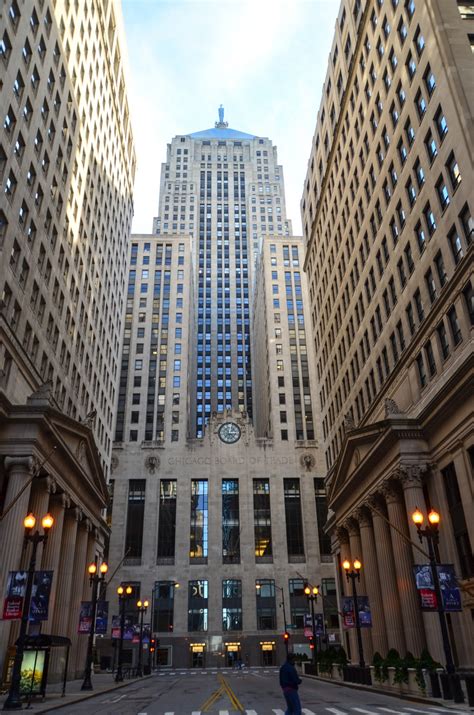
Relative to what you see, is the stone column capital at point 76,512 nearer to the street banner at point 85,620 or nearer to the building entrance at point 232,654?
the street banner at point 85,620

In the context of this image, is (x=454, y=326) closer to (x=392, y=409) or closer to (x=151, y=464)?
(x=392, y=409)

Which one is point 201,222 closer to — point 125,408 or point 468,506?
point 125,408

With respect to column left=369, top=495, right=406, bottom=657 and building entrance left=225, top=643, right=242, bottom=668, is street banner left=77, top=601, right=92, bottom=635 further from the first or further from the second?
building entrance left=225, top=643, right=242, bottom=668

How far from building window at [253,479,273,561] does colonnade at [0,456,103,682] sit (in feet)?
142

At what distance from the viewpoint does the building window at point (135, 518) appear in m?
96.5

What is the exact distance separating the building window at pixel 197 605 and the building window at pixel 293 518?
50.1 feet

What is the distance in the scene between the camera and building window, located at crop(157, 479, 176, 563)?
96312 millimetres

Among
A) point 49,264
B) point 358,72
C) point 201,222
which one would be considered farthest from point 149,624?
point 201,222

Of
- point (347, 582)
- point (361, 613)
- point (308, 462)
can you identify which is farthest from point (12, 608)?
point (308, 462)

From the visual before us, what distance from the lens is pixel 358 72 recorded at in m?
56.7

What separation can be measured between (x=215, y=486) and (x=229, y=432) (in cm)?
1029

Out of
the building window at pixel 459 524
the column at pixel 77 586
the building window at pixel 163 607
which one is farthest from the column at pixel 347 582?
the building window at pixel 163 607

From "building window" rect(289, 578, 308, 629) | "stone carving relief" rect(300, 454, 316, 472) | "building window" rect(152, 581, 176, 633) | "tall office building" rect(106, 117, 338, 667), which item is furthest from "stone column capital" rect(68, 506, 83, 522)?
"stone carving relief" rect(300, 454, 316, 472)

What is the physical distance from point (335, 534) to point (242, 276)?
4540 inches
